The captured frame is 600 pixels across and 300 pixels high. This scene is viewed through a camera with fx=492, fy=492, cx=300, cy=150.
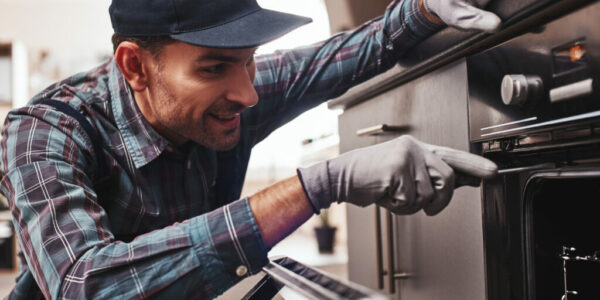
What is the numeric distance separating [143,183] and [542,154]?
73 centimetres

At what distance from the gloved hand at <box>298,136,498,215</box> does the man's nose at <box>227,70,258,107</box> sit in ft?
0.89

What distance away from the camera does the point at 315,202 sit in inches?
26.0

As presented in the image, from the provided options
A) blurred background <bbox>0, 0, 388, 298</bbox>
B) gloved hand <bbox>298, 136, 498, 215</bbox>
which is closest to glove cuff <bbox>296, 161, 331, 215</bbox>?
gloved hand <bbox>298, 136, 498, 215</bbox>

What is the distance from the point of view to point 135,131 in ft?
3.25

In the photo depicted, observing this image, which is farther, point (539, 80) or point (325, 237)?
point (325, 237)

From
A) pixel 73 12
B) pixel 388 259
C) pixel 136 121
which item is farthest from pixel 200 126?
pixel 73 12

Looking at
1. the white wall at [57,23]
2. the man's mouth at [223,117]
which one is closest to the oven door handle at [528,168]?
the man's mouth at [223,117]

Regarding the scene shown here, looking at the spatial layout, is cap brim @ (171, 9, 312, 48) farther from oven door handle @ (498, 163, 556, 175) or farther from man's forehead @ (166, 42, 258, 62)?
oven door handle @ (498, 163, 556, 175)

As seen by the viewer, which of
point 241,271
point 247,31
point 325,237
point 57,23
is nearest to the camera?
point 241,271

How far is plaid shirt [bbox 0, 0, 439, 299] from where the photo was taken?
0.68 m

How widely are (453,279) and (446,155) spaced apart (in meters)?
0.29

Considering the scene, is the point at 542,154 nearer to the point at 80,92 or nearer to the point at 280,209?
the point at 280,209

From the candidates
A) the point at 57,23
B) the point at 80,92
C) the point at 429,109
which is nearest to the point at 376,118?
the point at 429,109

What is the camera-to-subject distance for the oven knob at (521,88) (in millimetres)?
586
